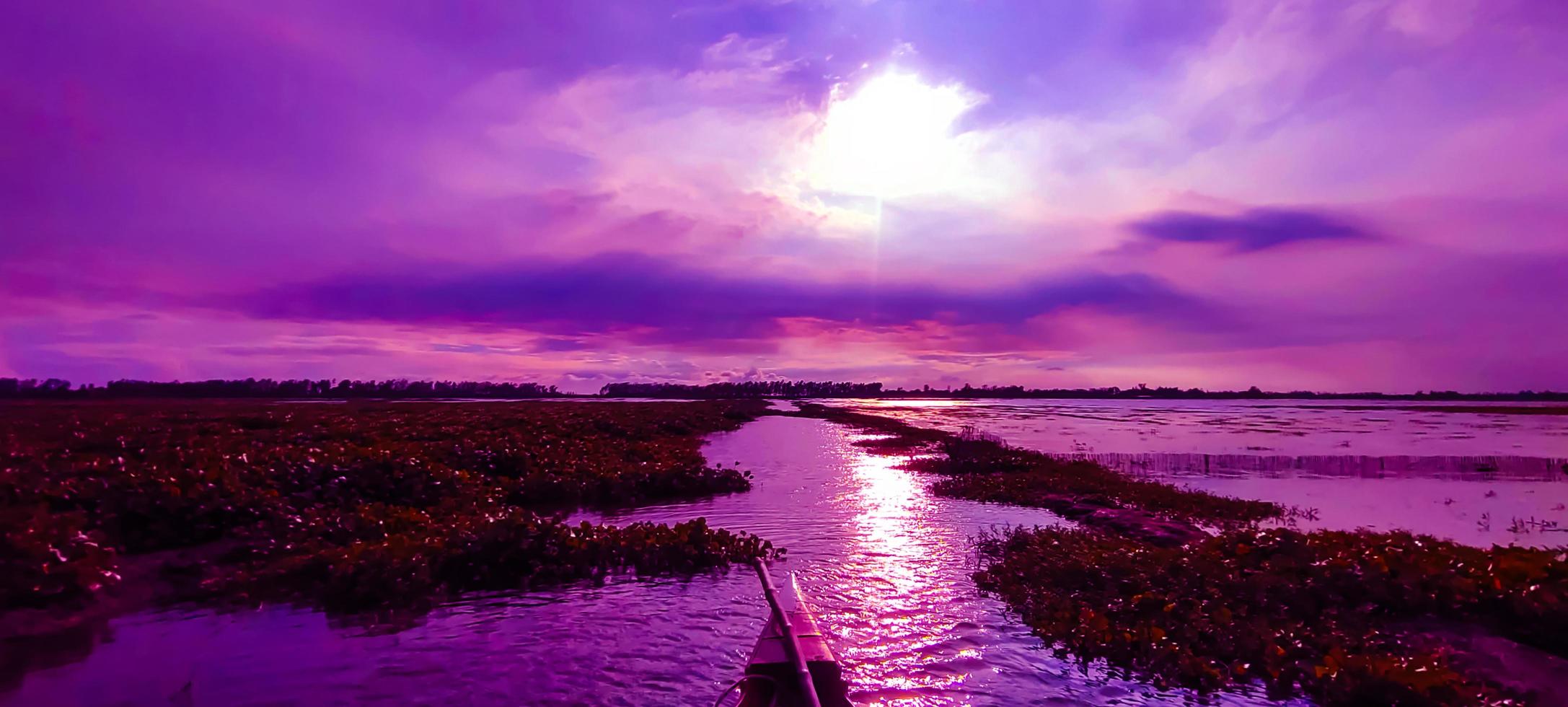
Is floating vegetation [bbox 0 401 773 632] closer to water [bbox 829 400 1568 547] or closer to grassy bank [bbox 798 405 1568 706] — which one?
grassy bank [bbox 798 405 1568 706]

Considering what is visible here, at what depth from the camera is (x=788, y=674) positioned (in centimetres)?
661

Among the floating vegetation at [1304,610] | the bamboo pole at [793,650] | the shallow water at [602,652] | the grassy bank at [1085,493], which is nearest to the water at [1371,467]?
the grassy bank at [1085,493]

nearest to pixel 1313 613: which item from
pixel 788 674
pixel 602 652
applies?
pixel 788 674

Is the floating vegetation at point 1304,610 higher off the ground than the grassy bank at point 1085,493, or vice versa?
the floating vegetation at point 1304,610

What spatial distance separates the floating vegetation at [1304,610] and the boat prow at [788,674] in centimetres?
341

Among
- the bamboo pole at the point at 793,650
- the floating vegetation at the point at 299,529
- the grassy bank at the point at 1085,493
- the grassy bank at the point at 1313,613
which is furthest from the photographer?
the grassy bank at the point at 1085,493

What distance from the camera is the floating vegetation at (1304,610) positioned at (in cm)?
713

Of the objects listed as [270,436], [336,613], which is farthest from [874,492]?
[270,436]

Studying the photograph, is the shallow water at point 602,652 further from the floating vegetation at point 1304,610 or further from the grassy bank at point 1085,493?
the grassy bank at point 1085,493

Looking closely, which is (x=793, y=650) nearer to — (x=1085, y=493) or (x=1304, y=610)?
(x=1304, y=610)

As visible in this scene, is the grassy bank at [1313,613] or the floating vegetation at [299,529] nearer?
the grassy bank at [1313,613]

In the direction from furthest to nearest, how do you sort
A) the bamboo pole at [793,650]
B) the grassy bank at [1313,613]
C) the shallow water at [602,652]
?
the shallow water at [602,652] → the grassy bank at [1313,613] → the bamboo pole at [793,650]

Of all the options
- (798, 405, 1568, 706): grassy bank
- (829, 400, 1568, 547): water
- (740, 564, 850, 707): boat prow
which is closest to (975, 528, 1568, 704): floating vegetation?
(798, 405, 1568, 706): grassy bank

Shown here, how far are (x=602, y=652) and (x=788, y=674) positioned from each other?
3.03m
